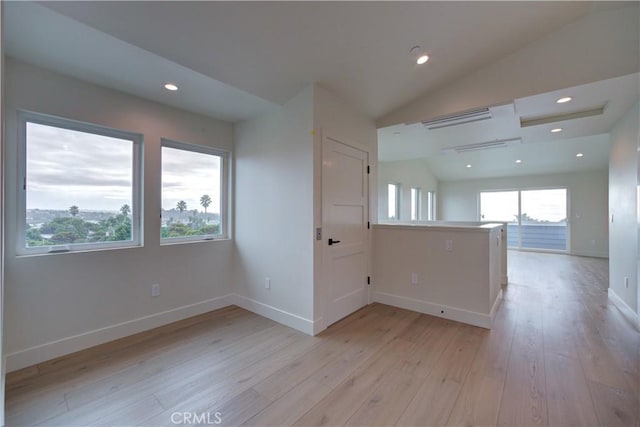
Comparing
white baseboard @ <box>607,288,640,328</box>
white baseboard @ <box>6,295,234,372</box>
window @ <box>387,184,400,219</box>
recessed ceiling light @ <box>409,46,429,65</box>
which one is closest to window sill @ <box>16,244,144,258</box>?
white baseboard @ <box>6,295,234,372</box>

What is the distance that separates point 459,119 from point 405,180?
13.3 feet

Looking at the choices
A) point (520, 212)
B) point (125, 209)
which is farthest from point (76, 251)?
point (520, 212)

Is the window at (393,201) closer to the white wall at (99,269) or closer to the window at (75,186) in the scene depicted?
the white wall at (99,269)

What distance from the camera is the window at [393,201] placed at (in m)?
6.54

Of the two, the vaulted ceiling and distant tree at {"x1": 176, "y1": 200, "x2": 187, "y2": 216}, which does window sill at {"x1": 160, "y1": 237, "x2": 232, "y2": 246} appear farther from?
the vaulted ceiling

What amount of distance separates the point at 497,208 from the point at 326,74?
8690 mm

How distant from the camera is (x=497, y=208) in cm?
892

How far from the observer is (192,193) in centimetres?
327

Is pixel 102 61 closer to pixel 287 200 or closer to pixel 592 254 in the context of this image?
pixel 287 200

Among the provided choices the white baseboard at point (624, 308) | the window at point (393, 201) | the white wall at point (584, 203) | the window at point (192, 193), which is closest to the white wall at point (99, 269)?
the window at point (192, 193)

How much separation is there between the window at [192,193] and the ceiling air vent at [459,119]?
2.72 meters

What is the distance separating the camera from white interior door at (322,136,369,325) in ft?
9.41

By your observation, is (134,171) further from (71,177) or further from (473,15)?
(473,15)

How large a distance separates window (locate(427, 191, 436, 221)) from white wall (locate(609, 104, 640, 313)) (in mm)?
5308
